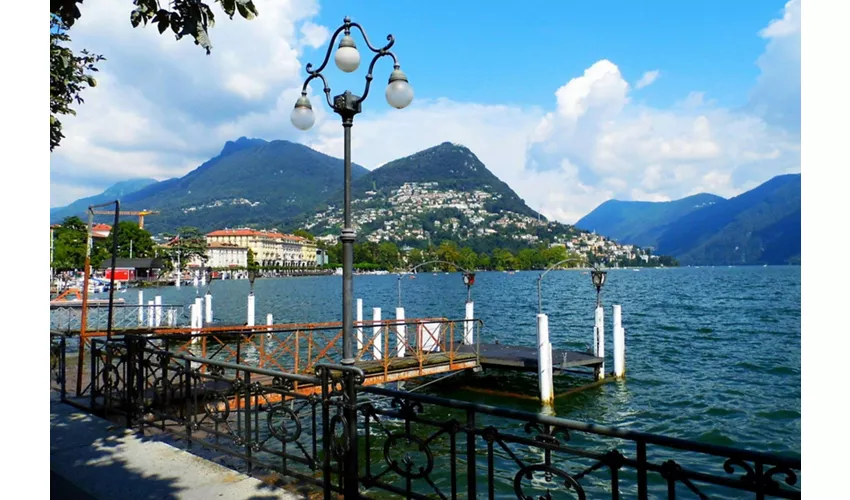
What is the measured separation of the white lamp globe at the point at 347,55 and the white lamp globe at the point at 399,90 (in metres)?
0.38

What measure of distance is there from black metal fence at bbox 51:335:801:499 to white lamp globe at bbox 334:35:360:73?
9.51ft

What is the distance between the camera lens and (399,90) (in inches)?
211

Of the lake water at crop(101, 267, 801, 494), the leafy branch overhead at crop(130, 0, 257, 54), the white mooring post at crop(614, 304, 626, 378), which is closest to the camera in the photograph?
the leafy branch overhead at crop(130, 0, 257, 54)

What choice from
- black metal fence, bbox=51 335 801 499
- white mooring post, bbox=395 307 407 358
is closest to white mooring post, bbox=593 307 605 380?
black metal fence, bbox=51 335 801 499

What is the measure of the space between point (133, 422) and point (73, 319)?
25.9 metres

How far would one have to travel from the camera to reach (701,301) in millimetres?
49688

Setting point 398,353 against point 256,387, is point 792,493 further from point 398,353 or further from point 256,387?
point 398,353

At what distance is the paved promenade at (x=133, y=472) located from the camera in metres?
4.48

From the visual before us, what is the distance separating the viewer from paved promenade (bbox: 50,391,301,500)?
4.48 m

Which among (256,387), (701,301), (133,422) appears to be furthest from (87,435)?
(701,301)

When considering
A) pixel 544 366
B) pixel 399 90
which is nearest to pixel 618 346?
pixel 544 366

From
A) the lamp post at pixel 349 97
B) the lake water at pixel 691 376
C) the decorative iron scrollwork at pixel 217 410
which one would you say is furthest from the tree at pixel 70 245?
the lamp post at pixel 349 97

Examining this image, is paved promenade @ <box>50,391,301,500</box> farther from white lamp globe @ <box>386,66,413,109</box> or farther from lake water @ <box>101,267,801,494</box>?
lake water @ <box>101,267,801,494</box>

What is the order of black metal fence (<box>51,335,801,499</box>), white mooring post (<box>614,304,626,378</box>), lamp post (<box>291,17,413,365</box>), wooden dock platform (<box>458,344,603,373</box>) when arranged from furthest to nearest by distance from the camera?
1. white mooring post (<box>614,304,626,378</box>)
2. wooden dock platform (<box>458,344,603,373</box>)
3. lamp post (<box>291,17,413,365</box>)
4. black metal fence (<box>51,335,801,499</box>)
